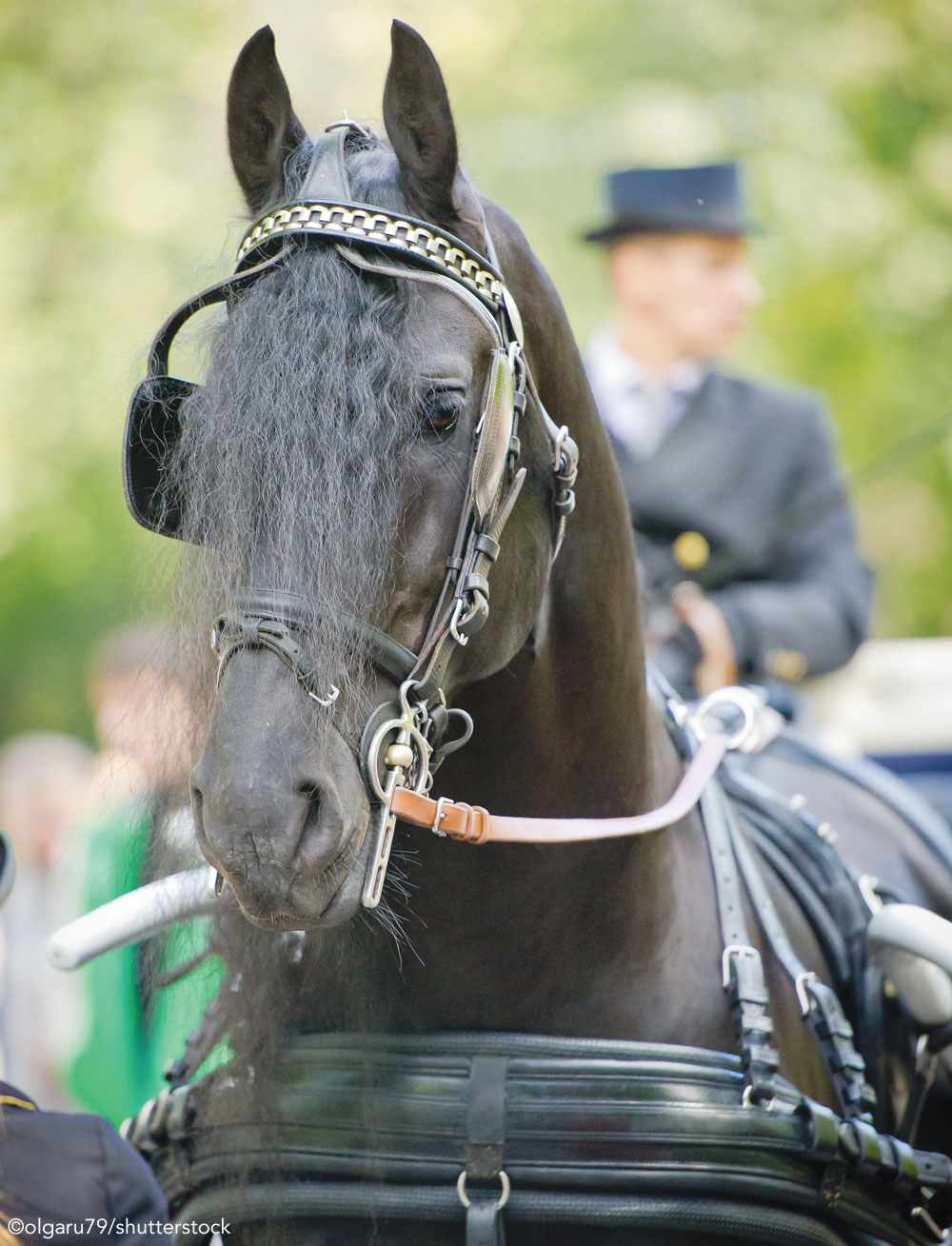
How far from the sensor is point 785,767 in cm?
307

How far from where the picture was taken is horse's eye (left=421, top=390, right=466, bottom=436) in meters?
1.64

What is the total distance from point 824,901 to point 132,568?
4.36 ft

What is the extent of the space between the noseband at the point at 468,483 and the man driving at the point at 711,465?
5.72 feet

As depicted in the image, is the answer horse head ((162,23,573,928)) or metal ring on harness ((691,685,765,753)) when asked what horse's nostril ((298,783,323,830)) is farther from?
metal ring on harness ((691,685,765,753))

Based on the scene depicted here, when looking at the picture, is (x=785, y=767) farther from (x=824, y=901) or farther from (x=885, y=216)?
(x=885, y=216)

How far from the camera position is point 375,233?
5.55 feet

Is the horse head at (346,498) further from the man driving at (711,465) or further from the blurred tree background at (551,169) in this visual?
the blurred tree background at (551,169)

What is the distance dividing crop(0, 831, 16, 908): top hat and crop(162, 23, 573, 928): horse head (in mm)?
558

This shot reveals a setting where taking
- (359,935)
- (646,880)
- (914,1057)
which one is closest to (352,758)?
(359,935)

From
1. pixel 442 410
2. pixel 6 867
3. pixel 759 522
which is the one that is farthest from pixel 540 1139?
pixel 759 522

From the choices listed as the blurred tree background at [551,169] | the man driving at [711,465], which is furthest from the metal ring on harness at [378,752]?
the blurred tree background at [551,169]

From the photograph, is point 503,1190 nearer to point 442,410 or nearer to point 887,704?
point 442,410

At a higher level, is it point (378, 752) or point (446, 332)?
point (446, 332)

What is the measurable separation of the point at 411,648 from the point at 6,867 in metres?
0.77
